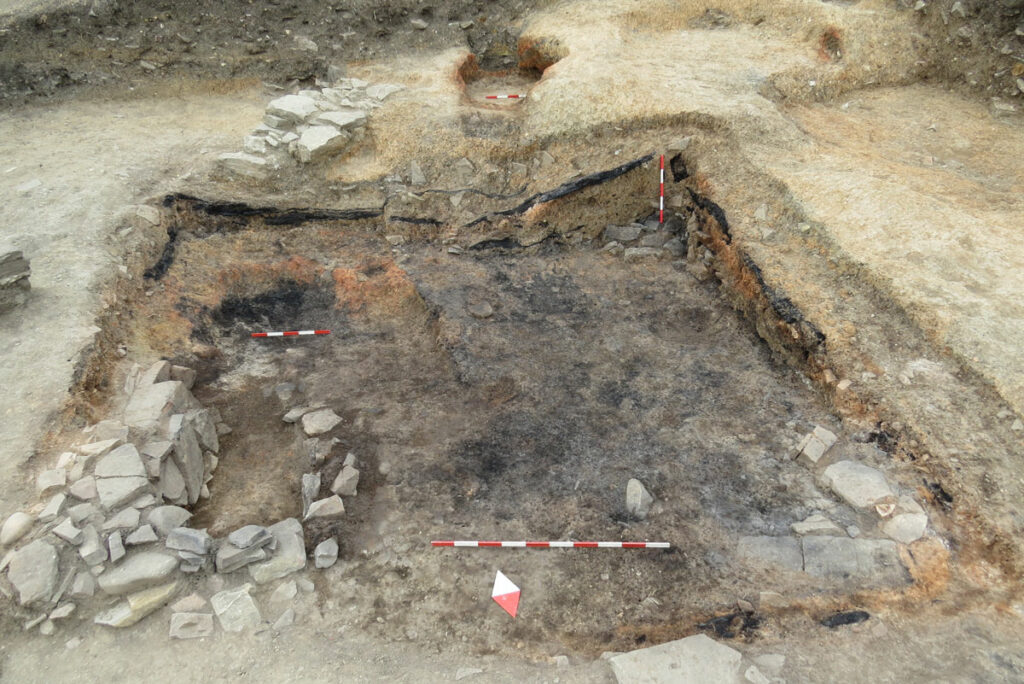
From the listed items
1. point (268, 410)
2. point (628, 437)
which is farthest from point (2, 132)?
point (628, 437)

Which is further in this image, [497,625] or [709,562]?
[709,562]

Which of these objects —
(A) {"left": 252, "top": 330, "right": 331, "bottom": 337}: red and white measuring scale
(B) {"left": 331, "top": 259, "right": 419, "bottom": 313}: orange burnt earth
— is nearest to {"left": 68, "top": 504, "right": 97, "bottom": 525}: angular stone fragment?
(A) {"left": 252, "top": 330, "right": 331, "bottom": 337}: red and white measuring scale

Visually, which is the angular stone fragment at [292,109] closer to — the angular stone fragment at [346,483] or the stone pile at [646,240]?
the stone pile at [646,240]

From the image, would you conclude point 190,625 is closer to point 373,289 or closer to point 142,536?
point 142,536

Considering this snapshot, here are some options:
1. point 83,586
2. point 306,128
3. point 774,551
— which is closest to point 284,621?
point 83,586

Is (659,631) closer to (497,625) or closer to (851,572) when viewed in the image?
(497,625)

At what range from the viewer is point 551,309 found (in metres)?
7.02

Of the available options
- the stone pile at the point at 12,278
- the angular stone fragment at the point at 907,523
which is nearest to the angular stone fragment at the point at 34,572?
the stone pile at the point at 12,278

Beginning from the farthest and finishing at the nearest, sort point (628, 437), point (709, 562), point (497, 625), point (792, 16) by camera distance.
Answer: point (792, 16), point (628, 437), point (709, 562), point (497, 625)

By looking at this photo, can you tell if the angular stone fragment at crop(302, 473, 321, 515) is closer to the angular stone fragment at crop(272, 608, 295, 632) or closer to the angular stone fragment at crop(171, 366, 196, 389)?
the angular stone fragment at crop(272, 608, 295, 632)

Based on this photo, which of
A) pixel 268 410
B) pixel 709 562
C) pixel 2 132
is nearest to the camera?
pixel 709 562

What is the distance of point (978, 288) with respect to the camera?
18.2ft

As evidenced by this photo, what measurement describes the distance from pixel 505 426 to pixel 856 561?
9.73 feet

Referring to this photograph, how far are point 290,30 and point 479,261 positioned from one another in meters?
6.39
